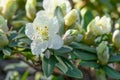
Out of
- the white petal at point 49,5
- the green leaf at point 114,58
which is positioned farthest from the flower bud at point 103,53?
the white petal at point 49,5

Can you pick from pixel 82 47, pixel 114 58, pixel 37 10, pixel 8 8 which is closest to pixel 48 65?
pixel 82 47

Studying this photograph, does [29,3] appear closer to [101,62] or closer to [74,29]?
[74,29]

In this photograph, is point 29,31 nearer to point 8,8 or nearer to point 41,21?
point 41,21

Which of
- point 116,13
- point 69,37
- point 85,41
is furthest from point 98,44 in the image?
point 116,13

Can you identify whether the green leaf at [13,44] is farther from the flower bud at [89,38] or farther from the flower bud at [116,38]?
the flower bud at [116,38]

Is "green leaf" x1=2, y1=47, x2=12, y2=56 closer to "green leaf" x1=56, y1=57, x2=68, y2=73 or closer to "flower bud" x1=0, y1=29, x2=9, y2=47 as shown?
"flower bud" x1=0, y1=29, x2=9, y2=47

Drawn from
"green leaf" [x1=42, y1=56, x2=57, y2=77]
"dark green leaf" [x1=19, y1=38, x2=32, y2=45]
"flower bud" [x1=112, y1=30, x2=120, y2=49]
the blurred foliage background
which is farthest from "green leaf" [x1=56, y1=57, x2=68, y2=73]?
the blurred foliage background

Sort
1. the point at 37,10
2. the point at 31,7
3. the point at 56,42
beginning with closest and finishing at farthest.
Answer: the point at 56,42 → the point at 31,7 → the point at 37,10

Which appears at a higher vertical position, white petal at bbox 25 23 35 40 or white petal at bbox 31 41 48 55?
white petal at bbox 25 23 35 40
